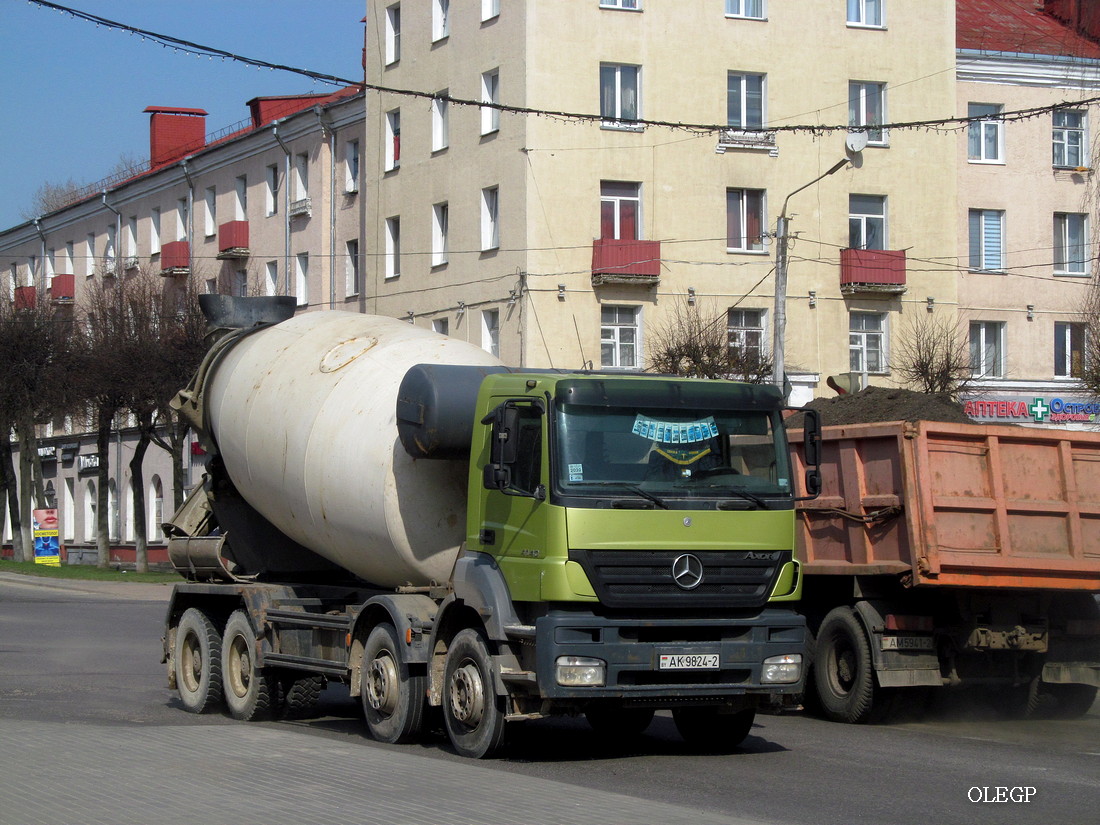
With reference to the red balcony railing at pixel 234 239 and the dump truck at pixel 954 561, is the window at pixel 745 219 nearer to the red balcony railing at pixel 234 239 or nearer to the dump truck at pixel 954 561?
the red balcony railing at pixel 234 239

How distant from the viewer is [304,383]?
42.0 ft

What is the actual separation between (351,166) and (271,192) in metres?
4.80

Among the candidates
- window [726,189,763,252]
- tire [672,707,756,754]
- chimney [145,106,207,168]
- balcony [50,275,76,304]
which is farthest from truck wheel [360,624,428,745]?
balcony [50,275,76,304]

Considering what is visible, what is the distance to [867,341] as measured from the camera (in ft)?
127

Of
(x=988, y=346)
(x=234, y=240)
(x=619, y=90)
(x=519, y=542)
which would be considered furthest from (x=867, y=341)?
(x=519, y=542)

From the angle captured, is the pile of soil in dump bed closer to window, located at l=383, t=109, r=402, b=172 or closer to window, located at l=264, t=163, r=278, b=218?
window, located at l=383, t=109, r=402, b=172

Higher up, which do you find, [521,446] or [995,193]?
[995,193]

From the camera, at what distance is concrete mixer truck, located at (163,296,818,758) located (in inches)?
382

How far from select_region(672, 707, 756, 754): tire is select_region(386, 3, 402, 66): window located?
32047 millimetres

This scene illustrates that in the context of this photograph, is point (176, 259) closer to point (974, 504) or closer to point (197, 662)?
point (197, 662)

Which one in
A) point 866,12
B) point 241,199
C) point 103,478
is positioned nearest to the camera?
point 866,12

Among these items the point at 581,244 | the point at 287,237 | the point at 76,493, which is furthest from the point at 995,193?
the point at 76,493

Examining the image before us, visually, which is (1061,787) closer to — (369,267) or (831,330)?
(831,330)

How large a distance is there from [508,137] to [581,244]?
3.13 m
